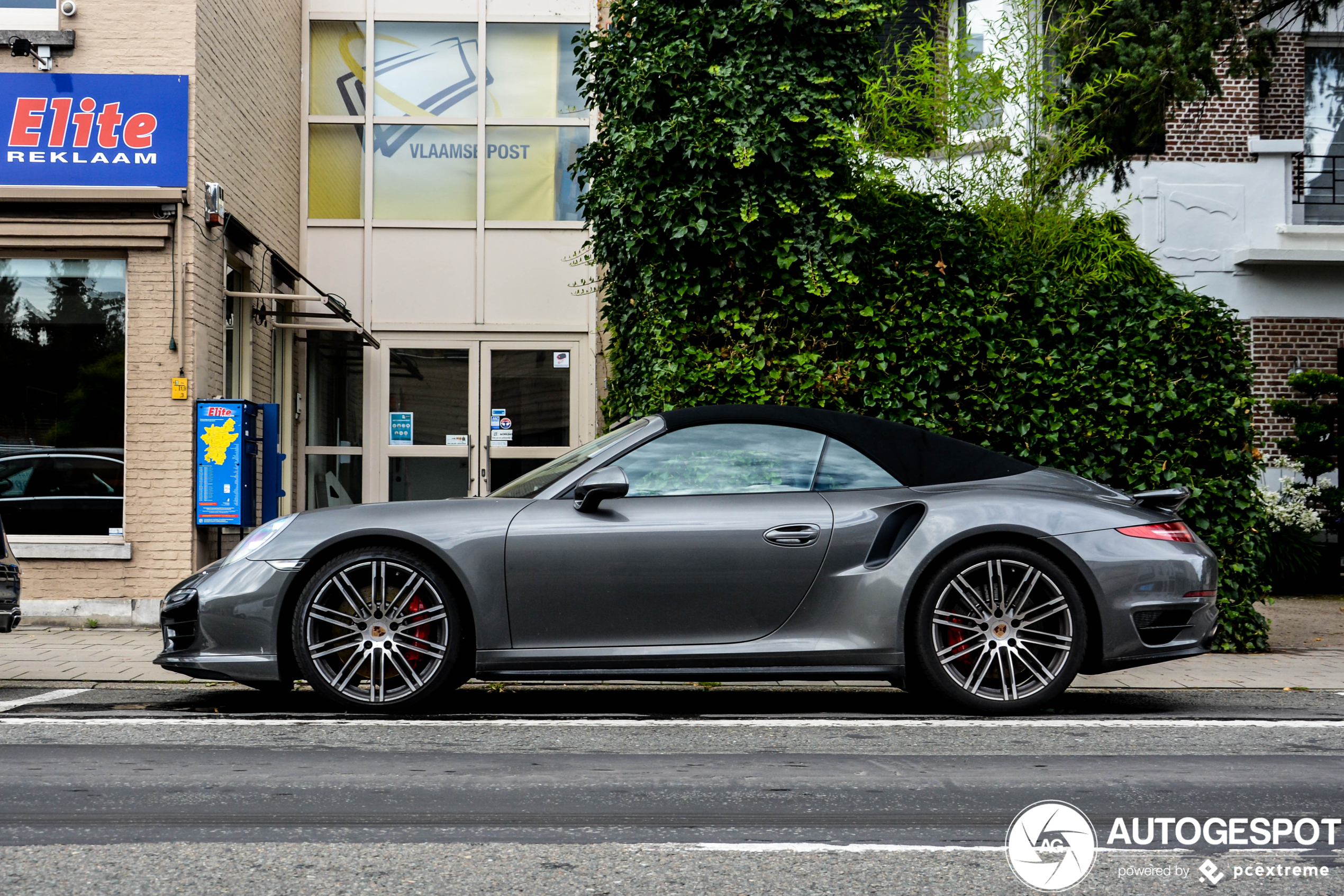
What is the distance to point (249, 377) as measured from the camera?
11.4m

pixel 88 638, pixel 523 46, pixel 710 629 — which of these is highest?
pixel 523 46

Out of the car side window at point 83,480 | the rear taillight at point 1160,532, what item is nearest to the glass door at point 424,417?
the car side window at point 83,480

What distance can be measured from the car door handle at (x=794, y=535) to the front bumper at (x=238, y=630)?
2.03m

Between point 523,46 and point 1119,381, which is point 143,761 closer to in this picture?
point 1119,381

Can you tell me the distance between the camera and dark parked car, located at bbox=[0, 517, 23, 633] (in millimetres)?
6172

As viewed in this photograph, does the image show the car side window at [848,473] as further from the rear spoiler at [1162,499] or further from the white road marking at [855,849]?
the white road marking at [855,849]

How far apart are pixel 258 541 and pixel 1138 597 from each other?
378cm

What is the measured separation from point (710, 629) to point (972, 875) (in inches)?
86.1

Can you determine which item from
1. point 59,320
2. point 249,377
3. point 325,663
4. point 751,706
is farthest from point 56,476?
point 751,706

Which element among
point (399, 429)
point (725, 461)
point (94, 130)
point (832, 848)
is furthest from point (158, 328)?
point (832, 848)

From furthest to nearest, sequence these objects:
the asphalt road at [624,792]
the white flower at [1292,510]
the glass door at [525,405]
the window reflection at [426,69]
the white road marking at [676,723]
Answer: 1. the window reflection at [426,69]
2. the glass door at [525,405]
3. the white flower at [1292,510]
4. the white road marking at [676,723]
5. the asphalt road at [624,792]

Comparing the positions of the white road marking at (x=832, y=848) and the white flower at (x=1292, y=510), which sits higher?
the white flower at (x=1292, y=510)

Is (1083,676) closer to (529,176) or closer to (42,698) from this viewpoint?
(42,698)

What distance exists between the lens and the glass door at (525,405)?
44.1ft
